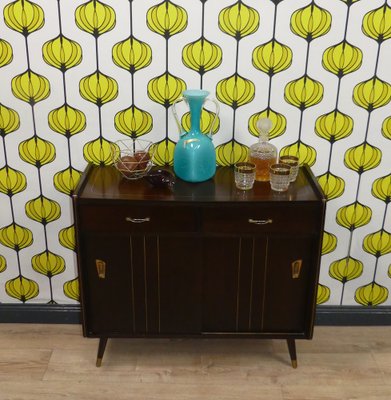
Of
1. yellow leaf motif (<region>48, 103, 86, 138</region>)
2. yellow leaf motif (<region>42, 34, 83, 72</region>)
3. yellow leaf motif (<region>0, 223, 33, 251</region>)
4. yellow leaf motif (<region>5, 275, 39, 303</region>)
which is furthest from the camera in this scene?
yellow leaf motif (<region>5, 275, 39, 303</region>)

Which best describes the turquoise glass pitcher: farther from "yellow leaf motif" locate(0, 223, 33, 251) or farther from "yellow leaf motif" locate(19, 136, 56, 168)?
"yellow leaf motif" locate(0, 223, 33, 251)

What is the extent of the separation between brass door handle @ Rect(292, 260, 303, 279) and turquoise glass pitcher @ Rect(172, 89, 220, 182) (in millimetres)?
503

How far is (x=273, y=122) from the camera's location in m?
2.49

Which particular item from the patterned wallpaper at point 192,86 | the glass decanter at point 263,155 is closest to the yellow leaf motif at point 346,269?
the patterned wallpaper at point 192,86

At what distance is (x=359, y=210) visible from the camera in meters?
2.66

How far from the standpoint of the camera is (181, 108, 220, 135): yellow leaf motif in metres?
2.48

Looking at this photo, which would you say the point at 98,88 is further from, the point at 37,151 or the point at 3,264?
the point at 3,264

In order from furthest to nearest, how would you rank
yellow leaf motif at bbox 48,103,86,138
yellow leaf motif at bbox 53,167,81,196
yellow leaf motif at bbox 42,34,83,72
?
yellow leaf motif at bbox 53,167,81,196
yellow leaf motif at bbox 48,103,86,138
yellow leaf motif at bbox 42,34,83,72

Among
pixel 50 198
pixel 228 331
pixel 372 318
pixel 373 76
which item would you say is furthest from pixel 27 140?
pixel 372 318

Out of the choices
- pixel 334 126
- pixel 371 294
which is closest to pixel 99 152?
pixel 334 126

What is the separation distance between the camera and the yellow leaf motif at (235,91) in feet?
7.91

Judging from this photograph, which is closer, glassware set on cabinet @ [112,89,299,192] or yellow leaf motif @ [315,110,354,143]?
glassware set on cabinet @ [112,89,299,192]

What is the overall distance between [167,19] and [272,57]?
45 cm

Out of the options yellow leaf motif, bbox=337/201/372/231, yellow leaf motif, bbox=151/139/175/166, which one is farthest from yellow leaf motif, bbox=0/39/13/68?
yellow leaf motif, bbox=337/201/372/231
